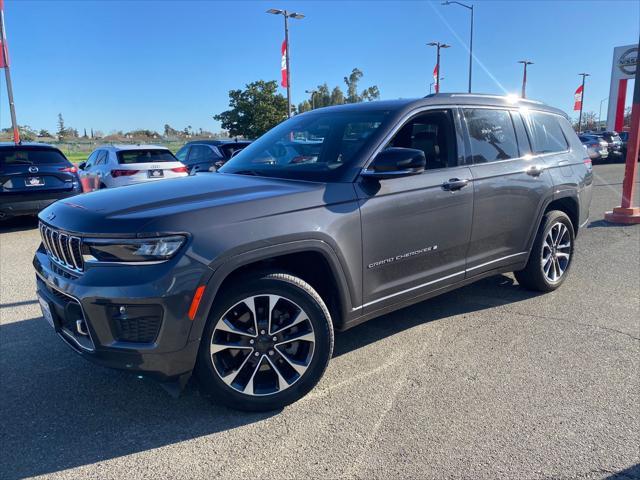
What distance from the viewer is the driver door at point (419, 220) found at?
10.9 feet

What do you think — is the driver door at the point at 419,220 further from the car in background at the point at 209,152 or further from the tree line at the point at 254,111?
the tree line at the point at 254,111

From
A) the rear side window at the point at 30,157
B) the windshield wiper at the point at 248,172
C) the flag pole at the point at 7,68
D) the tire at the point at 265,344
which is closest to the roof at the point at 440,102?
the windshield wiper at the point at 248,172

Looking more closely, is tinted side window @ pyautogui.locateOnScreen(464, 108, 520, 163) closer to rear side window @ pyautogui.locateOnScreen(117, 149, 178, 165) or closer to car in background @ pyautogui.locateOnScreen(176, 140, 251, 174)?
car in background @ pyautogui.locateOnScreen(176, 140, 251, 174)

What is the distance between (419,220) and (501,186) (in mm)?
1091

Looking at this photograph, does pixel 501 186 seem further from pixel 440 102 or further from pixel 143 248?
pixel 143 248

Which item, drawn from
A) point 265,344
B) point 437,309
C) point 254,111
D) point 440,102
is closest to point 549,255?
point 437,309

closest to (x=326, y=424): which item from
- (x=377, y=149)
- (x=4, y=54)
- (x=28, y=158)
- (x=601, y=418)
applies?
(x=601, y=418)

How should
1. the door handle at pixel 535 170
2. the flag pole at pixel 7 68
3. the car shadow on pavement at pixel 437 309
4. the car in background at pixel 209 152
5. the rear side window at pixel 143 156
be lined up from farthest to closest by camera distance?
the flag pole at pixel 7 68 < the car in background at pixel 209 152 < the rear side window at pixel 143 156 < the door handle at pixel 535 170 < the car shadow on pavement at pixel 437 309

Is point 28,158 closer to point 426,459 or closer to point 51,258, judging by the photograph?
point 51,258

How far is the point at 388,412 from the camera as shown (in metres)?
2.93

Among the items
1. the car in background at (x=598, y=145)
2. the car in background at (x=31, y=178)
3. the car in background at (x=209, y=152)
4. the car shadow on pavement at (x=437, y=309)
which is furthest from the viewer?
the car in background at (x=598, y=145)

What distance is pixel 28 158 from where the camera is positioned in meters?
8.88

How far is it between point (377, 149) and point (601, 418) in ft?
7.02

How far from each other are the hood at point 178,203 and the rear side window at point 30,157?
6577mm
